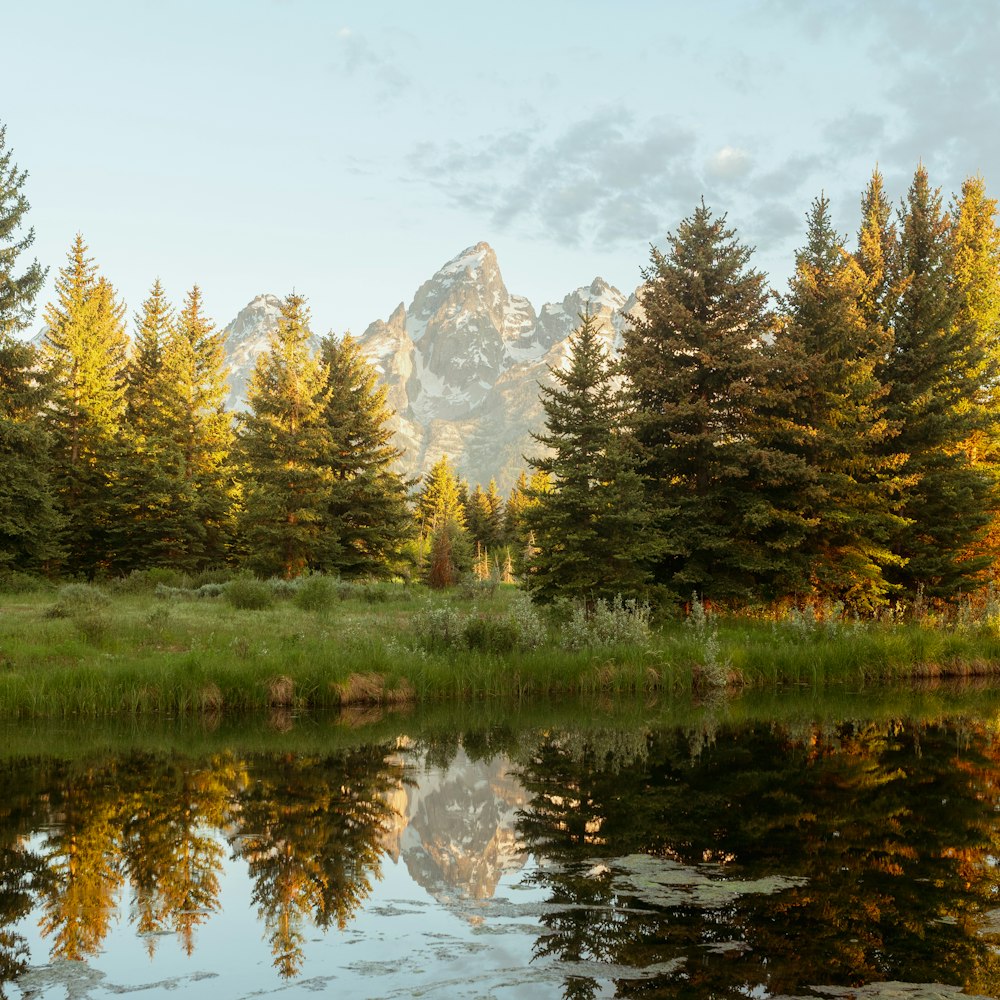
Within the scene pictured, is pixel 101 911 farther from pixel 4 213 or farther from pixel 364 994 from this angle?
pixel 4 213

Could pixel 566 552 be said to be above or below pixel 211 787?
above

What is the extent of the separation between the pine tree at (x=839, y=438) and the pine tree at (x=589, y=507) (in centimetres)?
517

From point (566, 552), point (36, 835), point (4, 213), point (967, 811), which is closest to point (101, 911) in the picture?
point (36, 835)

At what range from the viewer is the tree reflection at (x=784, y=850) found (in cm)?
492

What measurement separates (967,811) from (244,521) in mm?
31957

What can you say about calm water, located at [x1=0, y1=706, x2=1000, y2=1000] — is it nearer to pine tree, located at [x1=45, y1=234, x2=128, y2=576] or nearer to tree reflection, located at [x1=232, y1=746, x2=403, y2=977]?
tree reflection, located at [x1=232, y1=746, x2=403, y2=977]

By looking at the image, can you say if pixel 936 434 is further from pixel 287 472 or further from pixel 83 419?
pixel 83 419

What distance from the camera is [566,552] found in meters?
22.9

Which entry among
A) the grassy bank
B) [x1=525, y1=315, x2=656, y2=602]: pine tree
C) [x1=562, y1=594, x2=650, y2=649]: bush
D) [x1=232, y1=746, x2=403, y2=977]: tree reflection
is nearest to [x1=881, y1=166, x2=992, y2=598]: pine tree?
the grassy bank

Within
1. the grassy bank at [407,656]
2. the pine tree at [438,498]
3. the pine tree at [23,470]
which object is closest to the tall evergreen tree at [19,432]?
the pine tree at [23,470]

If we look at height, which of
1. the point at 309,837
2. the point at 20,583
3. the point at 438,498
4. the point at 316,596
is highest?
the point at 438,498

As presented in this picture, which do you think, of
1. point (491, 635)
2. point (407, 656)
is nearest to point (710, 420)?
Result: point (491, 635)

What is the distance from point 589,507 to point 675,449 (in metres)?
3.83

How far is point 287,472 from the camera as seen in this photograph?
34750 millimetres
